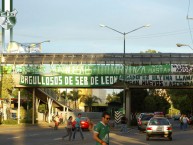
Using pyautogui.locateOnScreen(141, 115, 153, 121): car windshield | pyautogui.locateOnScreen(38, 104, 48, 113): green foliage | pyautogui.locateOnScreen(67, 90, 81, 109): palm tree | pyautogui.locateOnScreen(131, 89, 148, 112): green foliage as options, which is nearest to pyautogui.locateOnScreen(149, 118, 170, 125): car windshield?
pyautogui.locateOnScreen(141, 115, 153, 121): car windshield

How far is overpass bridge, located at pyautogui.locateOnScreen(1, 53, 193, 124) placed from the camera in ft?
205

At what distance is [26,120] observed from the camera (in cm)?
6750

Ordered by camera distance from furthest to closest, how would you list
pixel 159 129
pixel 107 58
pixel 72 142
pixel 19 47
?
pixel 19 47, pixel 107 58, pixel 159 129, pixel 72 142

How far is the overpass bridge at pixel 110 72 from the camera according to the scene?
62406 mm

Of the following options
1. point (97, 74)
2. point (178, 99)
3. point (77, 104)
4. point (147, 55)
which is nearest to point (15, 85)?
point (97, 74)

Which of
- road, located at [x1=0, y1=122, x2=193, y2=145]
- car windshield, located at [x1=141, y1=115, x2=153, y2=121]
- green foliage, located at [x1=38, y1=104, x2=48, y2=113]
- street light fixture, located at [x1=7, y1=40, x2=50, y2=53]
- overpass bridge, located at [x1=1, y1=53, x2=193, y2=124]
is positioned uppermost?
street light fixture, located at [x1=7, y1=40, x2=50, y2=53]

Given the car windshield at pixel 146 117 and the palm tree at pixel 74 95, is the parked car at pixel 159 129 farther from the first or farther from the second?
the palm tree at pixel 74 95

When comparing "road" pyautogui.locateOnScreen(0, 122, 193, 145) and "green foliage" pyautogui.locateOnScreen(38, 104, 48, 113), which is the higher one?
"green foliage" pyautogui.locateOnScreen(38, 104, 48, 113)

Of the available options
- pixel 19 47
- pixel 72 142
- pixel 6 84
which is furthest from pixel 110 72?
pixel 72 142

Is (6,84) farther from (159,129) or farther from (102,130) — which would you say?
(102,130)

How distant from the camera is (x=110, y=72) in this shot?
63500 millimetres

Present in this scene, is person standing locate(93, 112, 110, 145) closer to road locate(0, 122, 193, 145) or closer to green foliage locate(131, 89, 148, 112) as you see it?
road locate(0, 122, 193, 145)

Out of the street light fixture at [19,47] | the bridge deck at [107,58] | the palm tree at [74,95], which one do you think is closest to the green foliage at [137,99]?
the street light fixture at [19,47]

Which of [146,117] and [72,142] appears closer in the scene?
[72,142]
